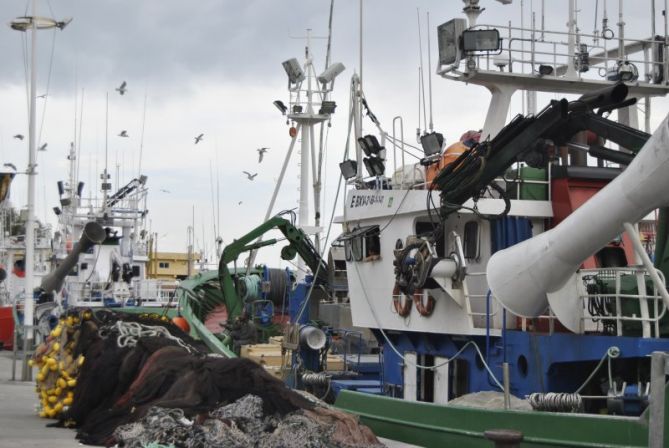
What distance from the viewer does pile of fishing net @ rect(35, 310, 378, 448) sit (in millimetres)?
9602

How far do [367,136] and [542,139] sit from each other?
4.03 metres

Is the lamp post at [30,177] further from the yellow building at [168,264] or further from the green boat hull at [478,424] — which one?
the yellow building at [168,264]

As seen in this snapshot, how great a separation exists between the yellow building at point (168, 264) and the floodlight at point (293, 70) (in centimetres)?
2275

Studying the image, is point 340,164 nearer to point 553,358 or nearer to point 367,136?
point 367,136

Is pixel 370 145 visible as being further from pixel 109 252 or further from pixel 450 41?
pixel 109 252

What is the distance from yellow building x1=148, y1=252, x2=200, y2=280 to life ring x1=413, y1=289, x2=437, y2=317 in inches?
1318

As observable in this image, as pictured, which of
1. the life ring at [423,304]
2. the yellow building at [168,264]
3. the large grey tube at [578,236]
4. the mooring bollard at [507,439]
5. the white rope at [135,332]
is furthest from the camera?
the yellow building at [168,264]

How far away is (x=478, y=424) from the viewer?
991cm

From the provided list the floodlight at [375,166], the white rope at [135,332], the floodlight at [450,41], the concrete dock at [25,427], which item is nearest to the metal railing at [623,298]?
the concrete dock at [25,427]

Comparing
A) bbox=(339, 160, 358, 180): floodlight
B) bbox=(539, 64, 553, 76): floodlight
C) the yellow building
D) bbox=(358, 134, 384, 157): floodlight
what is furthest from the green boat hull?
the yellow building

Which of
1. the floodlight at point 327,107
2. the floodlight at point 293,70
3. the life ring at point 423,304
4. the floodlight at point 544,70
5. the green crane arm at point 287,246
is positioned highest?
the floodlight at point 293,70

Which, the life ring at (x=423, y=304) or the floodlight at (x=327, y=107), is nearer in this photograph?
the life ring at (x=423, y=304)

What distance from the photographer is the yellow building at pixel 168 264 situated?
152 ft

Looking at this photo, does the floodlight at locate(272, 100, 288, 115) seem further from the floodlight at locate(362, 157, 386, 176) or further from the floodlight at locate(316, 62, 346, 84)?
the floodlight at locate(362, 157, 386, 176)
